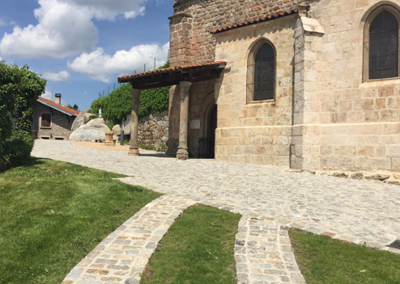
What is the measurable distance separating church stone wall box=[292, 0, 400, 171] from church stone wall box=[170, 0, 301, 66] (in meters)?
5.16

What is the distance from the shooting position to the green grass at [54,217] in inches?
142

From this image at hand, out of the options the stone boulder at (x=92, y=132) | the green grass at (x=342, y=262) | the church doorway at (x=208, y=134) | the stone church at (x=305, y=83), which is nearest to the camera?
the green grass at (x=342, y=262)

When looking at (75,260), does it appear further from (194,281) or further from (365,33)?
(365,33)

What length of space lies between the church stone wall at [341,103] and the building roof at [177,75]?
369 cm

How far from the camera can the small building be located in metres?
33.7

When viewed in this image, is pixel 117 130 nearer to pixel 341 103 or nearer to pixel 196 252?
pixel 341 103

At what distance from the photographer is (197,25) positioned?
52.9 ft

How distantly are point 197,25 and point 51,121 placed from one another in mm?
24573

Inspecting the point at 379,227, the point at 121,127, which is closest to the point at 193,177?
the point at 379,227

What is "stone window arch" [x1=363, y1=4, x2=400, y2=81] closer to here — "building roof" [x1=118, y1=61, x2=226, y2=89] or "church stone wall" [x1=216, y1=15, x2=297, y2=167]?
"church stone wall" [x1=216, y1=15, x2=297, y2=167]

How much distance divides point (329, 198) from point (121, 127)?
19.3 metres

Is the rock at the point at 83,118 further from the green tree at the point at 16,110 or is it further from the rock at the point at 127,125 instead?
the green tree at the point at 16,110

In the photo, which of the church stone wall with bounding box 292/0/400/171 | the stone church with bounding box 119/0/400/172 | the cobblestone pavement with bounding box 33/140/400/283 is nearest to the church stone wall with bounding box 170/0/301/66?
the stone church with bounding box 119/0/400/172

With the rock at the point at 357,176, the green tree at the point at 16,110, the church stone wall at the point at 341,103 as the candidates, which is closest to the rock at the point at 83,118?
the green tree at the point at 16,110
